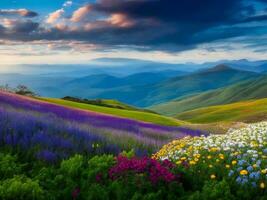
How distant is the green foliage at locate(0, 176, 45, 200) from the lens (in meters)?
6.06

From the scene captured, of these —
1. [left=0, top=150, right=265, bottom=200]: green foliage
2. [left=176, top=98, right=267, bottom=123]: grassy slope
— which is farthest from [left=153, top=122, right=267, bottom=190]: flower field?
[left=176, top=98, right=267, bottom=123]: grassy slope

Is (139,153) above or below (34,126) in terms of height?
below

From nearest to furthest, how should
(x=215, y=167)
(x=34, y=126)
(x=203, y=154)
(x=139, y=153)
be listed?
(x=215, y=167), (x=203, y=154), (x=34, y=126), (x=139, y=153)

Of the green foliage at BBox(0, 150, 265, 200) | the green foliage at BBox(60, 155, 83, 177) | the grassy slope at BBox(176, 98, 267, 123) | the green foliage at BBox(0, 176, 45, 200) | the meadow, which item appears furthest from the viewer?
the grassy slope at BBox(176, 98, 267, 123)

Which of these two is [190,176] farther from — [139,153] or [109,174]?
[139,153]

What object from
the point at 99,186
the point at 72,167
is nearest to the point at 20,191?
the point at 99,186

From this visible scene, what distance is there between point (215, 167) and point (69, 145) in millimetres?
3533

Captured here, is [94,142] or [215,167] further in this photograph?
[94,142]

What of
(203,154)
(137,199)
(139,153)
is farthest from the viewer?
(139,153)

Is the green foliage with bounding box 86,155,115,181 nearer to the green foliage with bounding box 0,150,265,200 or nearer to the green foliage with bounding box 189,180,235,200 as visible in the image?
the green foliage with bounding box 0,150,265,200

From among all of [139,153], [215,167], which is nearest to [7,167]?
[215,167]

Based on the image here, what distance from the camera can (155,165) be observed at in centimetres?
725

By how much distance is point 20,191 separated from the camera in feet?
20.2

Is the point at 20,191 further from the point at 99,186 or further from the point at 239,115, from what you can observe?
the point at 239,115
